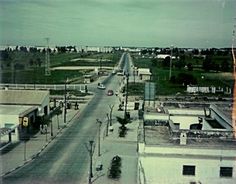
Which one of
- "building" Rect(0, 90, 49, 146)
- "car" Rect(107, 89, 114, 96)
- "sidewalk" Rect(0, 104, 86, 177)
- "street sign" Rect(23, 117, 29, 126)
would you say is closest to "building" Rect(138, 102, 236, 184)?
"sidewalk" Rect(0, 104, 86, 177)

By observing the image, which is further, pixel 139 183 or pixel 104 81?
pixel 104 81

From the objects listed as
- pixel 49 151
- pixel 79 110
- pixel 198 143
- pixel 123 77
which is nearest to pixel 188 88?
pixel 123 77

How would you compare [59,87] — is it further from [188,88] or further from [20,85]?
[188,88]

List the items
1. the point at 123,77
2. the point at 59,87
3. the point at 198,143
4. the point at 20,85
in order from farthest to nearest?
the point at 123,77
the point at 59,87
the point at 20,85
the point at 198,143

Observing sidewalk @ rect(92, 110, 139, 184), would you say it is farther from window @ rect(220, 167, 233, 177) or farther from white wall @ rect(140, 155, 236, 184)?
window @ rect(220, 167, 233, 177)

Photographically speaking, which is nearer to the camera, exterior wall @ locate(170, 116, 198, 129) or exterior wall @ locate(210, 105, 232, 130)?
exterior wall @ locate(210, 105, 232, 130)
